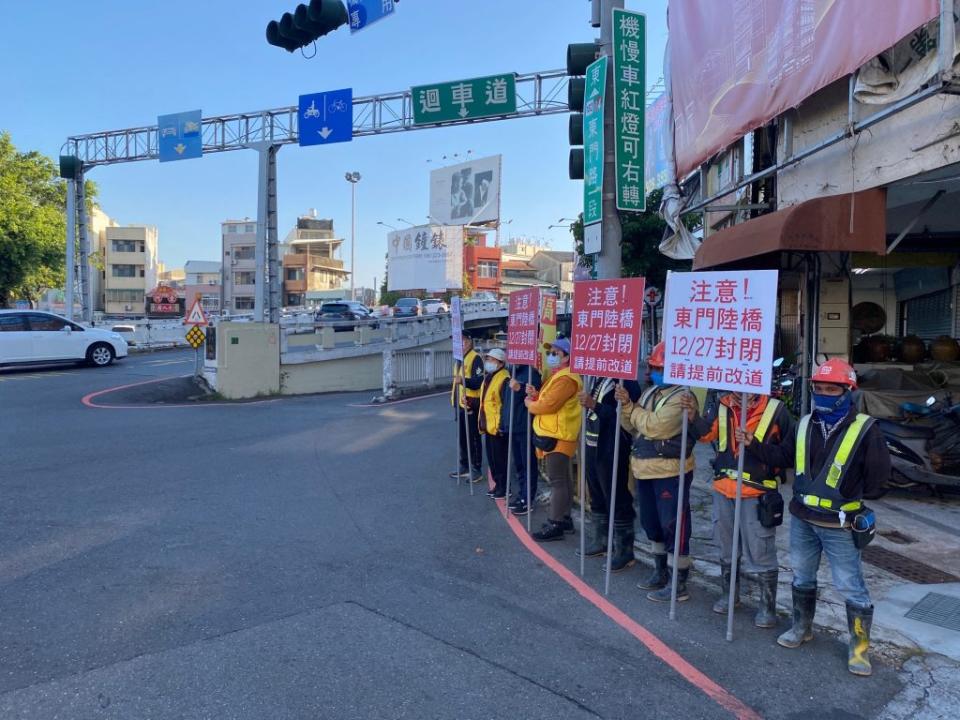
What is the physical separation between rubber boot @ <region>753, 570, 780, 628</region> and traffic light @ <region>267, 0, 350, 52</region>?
7460 mm

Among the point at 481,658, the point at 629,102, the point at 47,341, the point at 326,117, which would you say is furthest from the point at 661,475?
the point at 47,341

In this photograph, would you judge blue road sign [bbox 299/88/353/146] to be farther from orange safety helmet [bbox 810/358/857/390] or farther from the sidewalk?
orange safety helmet [bbox 810/358/857/390]

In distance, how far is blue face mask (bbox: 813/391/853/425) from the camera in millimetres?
4008

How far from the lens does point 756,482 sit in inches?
177

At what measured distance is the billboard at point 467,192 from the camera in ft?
116

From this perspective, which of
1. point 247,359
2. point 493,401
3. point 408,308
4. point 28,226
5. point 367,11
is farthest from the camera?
point 408,308

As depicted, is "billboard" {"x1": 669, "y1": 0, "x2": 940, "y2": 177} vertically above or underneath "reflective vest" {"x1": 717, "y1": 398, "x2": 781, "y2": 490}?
above

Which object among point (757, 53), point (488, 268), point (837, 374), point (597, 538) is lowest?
point (597, 538)

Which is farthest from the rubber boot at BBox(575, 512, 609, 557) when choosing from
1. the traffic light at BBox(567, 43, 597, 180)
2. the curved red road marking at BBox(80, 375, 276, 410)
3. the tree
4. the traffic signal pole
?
the tree

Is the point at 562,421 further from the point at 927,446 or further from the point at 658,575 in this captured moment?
the point at 927,446

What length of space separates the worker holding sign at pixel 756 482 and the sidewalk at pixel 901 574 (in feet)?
1.04

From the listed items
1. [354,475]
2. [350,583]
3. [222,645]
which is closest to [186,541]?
[350,583]

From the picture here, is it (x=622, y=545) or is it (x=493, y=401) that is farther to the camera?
(x=493, y=401)

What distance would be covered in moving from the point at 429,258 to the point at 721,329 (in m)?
38.3
